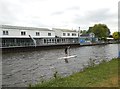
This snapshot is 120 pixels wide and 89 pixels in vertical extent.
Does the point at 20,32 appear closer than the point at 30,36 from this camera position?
Yes

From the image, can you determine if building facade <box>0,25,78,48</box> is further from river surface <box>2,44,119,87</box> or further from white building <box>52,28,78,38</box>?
river surface <box>2,44,119,87</box>

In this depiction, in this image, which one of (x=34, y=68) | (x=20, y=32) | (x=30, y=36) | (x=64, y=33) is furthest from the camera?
(x=64, y=33)

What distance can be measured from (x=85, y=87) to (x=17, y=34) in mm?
59797

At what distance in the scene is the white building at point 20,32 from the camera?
63625mm

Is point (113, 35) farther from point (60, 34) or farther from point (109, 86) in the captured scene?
point (109, 86)

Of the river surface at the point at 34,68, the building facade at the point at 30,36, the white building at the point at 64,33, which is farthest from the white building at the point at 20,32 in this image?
the river surface at the point at 34,68

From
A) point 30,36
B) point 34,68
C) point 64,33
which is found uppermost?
point 64,33

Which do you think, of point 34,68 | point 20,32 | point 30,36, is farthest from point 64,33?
point 34,68

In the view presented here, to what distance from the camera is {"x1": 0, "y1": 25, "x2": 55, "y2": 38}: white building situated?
209ft

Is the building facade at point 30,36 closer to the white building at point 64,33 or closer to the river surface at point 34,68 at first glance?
the white building at point 64,33

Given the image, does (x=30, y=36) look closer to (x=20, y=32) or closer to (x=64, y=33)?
(x=20, y=32)

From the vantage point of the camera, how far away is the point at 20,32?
225 ft

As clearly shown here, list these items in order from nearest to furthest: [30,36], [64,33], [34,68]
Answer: [34,68] < [30,36] < [64,33]

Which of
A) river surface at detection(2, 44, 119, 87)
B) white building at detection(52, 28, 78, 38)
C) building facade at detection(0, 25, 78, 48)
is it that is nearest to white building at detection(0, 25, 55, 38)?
building facade at detection(0, 25, 78, 48)
